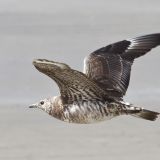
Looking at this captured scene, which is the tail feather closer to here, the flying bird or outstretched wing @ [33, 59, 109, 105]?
the flying bird

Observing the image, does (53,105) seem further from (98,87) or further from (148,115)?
(148,115)

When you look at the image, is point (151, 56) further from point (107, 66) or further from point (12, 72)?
point (107, 66)

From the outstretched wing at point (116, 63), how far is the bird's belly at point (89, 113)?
9.8 inches

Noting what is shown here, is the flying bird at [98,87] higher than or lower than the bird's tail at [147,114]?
higher

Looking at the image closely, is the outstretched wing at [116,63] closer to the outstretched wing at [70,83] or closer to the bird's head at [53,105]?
the outstretched wing at [70,83]

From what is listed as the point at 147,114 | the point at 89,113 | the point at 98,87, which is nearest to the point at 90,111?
the point at 89,113

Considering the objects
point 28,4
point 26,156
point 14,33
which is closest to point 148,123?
point 26,156

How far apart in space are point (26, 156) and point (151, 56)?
3.91 metres

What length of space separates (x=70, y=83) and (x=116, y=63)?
3.83ft

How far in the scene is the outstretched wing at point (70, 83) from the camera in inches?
338

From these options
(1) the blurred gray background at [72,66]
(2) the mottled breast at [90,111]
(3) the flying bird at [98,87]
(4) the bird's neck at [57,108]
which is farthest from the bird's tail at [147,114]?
(1) the blurred gray background at [72,66]

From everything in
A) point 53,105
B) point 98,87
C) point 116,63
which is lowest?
point 53,105

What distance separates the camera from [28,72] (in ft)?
50.0

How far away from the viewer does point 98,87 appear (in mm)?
9547
